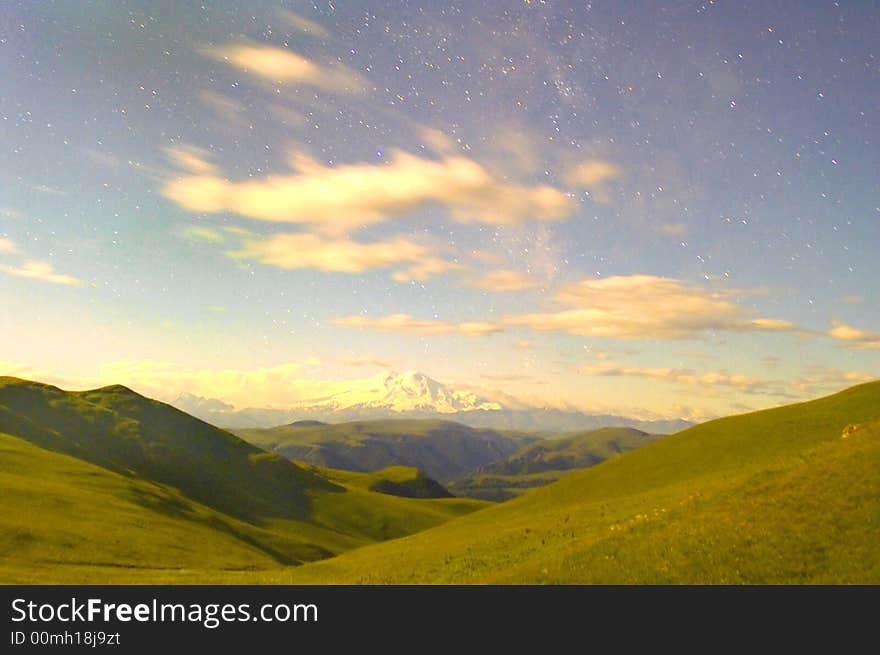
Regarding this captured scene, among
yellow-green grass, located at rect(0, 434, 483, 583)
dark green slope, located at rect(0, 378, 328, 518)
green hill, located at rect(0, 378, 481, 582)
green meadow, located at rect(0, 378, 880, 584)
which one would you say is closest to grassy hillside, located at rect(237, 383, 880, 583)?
green meadow, located at rect(0, 378, 880, 584)

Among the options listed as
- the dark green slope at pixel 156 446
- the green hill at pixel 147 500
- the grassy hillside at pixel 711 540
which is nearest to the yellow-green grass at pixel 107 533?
the green hill at pixel 147 500

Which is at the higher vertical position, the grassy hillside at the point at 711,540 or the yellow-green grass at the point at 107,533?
the grassy hillside at the point at 711,540

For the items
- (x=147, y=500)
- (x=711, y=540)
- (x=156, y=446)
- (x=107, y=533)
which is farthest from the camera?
(x=156, y=446)

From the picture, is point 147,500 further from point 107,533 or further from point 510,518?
point 510,518

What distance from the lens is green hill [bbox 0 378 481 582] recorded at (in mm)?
56562

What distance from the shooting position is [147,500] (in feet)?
299

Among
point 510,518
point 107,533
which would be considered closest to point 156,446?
point 107,533

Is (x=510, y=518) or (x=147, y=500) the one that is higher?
(x=510, y=518)

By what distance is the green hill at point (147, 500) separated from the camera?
186ft

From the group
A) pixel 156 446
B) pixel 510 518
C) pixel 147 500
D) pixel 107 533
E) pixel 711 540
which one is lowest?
pixel 147 500

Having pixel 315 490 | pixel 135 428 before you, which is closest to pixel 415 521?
pixel 315 490

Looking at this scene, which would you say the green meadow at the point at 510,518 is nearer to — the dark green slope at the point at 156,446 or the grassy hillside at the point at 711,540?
the grassy hillside at the point at 711,540

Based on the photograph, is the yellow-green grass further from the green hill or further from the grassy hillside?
the grassy hillside
